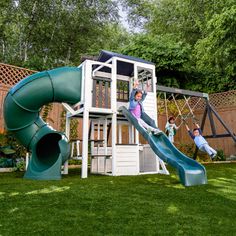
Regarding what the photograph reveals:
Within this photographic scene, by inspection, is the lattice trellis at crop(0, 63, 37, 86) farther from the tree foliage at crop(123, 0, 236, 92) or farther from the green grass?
the tree foliage at crop(123, 0, 236, 92)

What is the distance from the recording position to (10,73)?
27.6 ft

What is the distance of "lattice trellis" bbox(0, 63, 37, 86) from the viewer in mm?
8203

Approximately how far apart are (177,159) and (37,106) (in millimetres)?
2793

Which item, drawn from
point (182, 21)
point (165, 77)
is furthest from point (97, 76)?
point (182, 21)

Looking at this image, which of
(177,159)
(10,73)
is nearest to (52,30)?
(10,73)

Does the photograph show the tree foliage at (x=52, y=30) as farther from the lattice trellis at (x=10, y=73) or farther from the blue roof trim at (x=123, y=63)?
the blue roof trim at (x=123, y=63)

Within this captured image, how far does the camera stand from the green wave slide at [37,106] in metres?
4.80

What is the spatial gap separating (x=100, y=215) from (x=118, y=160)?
2.87m

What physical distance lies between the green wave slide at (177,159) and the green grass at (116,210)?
267mm

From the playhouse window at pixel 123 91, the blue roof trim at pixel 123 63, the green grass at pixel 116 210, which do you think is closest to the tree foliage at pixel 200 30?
the blue roof trim at pixel 123 63

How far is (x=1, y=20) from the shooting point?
467 inches

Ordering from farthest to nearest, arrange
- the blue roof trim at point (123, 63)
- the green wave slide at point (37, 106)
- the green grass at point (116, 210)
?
the blue roof trim at point (123, 63) < the green wave slide at point (37, 106) < the green grass at point (116, 210)

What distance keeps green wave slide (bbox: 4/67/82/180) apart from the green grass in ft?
4.18

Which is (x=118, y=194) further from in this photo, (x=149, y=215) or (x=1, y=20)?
(x=1, y=20)
